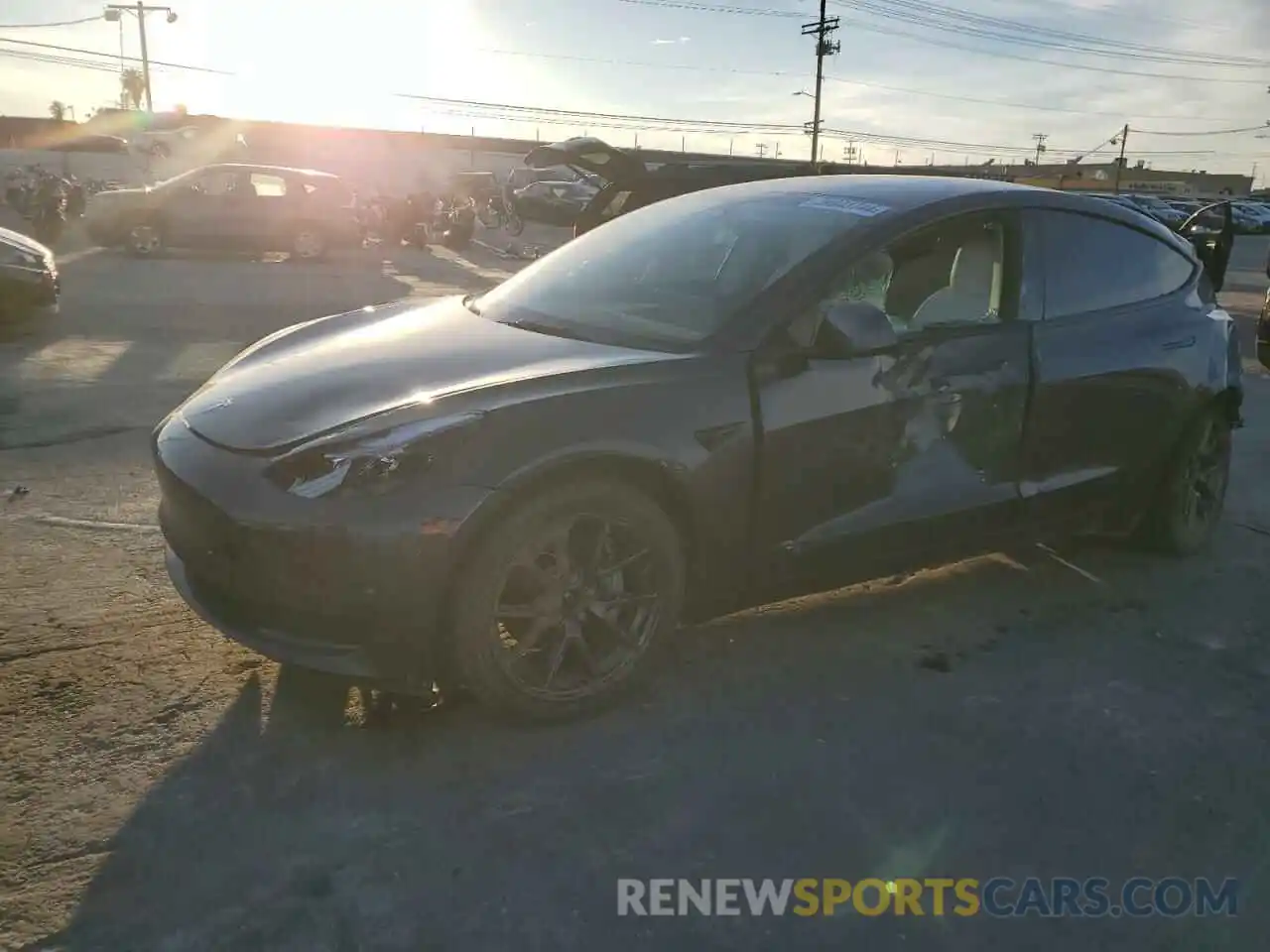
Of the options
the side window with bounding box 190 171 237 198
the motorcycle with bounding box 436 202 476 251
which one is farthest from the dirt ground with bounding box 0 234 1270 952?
the motorcycle with bounding box 436 202 476 251

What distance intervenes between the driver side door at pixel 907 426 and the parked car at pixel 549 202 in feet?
84.8

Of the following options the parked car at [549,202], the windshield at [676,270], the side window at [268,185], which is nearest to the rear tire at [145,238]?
the side window at [268,185]

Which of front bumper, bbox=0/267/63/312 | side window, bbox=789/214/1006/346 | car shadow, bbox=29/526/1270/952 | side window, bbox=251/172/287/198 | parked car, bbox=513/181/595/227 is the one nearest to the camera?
car shadow, bbox=29/526/1270/952

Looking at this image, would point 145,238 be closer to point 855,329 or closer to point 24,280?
point 24,280

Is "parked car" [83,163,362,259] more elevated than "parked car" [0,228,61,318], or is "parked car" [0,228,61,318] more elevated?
"parked car" [83,163,362,259]

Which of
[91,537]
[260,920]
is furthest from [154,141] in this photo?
[260,920]

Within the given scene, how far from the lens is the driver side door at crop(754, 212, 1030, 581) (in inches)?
119

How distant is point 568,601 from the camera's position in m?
2.79

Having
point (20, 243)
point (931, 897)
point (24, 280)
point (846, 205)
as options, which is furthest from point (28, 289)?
point (931, 897)

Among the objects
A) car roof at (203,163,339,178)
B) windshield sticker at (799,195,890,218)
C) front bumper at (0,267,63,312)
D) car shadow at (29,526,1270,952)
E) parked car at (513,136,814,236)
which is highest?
car roof at (203,163,339,178)

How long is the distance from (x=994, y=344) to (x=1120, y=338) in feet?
2.41

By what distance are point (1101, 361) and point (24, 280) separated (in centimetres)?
890

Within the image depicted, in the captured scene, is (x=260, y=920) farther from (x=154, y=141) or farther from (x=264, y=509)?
(x=154, y=141)

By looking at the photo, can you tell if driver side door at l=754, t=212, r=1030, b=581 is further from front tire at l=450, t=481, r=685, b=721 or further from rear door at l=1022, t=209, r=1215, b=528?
front tire at l=450, t=481, r=685, b=721
